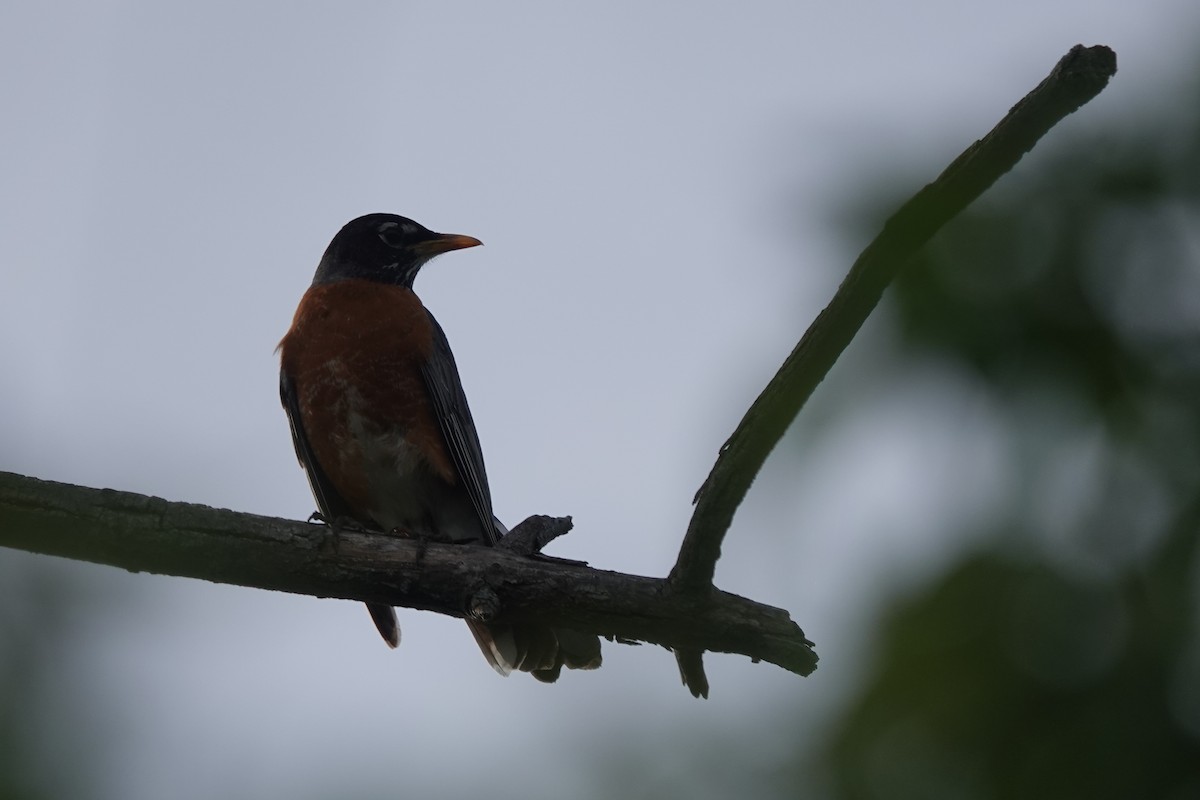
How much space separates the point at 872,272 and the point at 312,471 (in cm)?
466

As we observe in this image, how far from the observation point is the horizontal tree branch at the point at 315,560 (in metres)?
4.21

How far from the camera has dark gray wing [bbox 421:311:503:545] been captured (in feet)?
21.0

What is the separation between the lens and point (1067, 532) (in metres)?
1.95

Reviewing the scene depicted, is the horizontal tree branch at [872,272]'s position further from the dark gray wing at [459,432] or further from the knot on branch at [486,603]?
the dark gray wing at [459,432]

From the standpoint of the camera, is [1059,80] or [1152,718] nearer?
[1152,718]

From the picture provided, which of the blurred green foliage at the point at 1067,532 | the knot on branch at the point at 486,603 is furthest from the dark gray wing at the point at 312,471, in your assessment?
the blurred green foliage at the point at 1067,532

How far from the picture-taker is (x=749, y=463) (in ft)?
10.7

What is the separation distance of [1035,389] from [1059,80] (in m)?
1.08

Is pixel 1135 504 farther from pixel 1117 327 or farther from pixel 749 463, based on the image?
pixel 749 463

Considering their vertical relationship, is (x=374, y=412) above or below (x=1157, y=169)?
below

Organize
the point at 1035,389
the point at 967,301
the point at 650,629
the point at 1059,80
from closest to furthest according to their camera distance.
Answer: the point at 1035,389, the point at 967,301, the point at 1059,80, the point at 650,629

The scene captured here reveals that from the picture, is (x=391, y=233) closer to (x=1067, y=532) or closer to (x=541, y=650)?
(x=541, y=650)

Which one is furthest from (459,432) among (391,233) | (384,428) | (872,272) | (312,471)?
(872,272)

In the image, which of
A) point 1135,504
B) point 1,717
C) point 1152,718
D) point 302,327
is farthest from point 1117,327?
point 302,327
